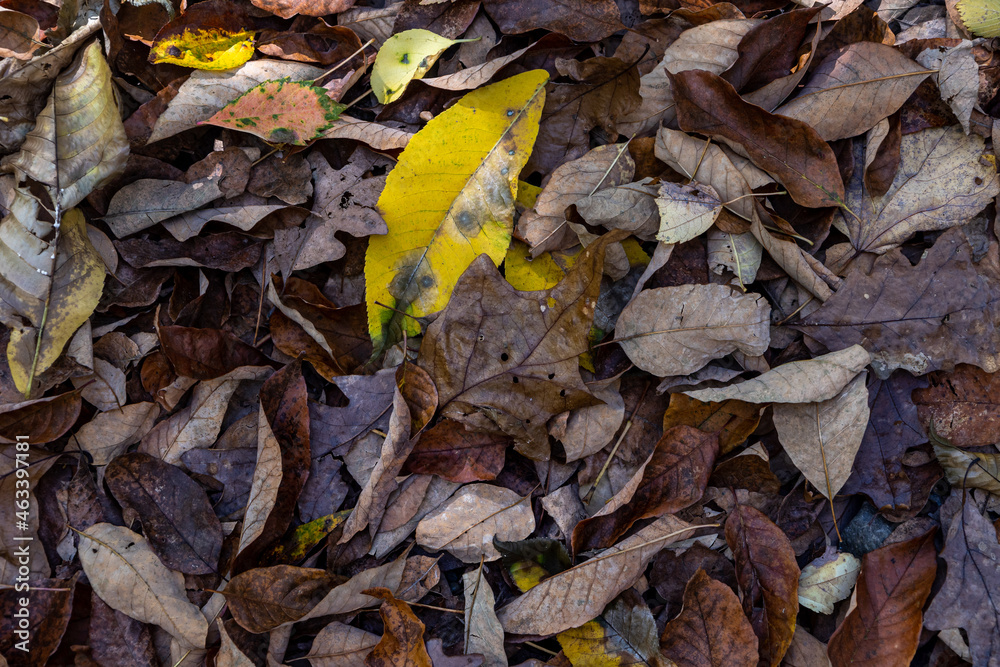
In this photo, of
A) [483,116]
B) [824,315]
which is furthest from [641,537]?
[483,116]

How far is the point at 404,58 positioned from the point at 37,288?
1.41 metres

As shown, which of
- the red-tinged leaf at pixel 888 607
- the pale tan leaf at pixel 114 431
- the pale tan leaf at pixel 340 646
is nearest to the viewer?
the red-tinged leaf at pixel 888 607

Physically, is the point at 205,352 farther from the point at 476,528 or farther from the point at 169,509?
the point at 476,528

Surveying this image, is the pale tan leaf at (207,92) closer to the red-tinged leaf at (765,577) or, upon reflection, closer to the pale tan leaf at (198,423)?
the pale tan leaf at (198,423)

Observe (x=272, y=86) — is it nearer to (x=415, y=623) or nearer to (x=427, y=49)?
(x=427, y=49)

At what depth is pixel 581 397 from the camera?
1763 mm

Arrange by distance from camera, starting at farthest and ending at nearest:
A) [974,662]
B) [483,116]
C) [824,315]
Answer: [483,116] < [824,315] < [974,662]

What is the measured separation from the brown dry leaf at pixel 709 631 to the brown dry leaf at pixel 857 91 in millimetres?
1443

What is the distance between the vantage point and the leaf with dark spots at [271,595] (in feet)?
5.62

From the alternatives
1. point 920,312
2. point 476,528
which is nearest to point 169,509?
point 476,528

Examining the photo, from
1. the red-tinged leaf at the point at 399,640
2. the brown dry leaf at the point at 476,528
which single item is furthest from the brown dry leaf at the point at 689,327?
the red-tinged leaf at the point at 399,640

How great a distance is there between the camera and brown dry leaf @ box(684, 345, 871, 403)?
1.70 meters

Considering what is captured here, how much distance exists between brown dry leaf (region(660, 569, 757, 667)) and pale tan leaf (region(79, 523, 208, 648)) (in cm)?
140

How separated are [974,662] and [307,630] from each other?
75.5 inches
